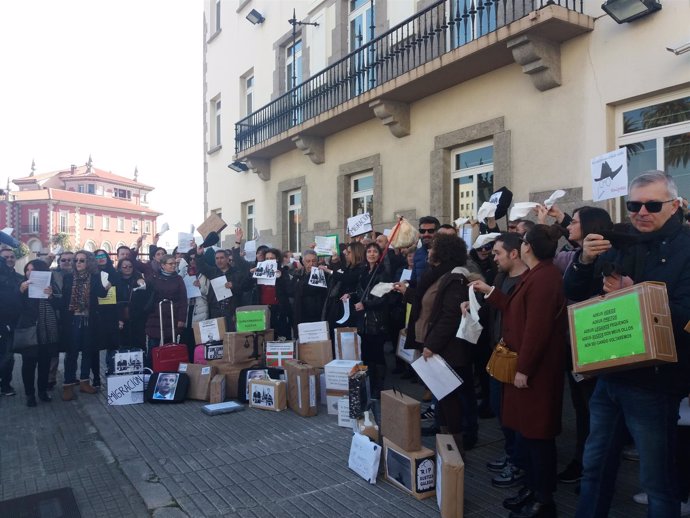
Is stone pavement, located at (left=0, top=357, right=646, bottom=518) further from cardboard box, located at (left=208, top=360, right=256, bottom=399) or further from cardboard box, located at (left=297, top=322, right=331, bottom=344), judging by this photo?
cardboard box, located at (left=297, top=322, right=331, bottom=344)

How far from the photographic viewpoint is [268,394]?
6305 millimetres

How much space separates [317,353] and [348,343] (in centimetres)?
50

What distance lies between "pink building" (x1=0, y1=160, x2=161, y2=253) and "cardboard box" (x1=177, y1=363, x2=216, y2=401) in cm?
5573

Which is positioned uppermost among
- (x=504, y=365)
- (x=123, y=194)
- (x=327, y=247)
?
(x=123, y=194)

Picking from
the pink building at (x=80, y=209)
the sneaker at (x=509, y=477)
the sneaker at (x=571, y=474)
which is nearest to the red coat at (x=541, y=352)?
the sneaker at (x=509, y=477)

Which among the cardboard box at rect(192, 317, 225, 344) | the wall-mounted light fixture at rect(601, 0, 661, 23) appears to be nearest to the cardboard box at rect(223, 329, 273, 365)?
the cardboard box at rect(192, 317, 225, 344)

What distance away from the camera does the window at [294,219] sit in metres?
14.9

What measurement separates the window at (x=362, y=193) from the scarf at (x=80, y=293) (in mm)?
6103

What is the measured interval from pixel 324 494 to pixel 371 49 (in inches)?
360

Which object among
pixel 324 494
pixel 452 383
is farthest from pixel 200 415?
pixel 452 383

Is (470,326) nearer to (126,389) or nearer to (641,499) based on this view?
(641,499)

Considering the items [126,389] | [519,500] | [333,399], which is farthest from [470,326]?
[126,389]

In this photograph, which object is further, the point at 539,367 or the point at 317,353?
the point at 317,353

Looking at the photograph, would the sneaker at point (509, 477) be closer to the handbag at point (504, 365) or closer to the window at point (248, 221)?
the handbag at point (504, 365)
